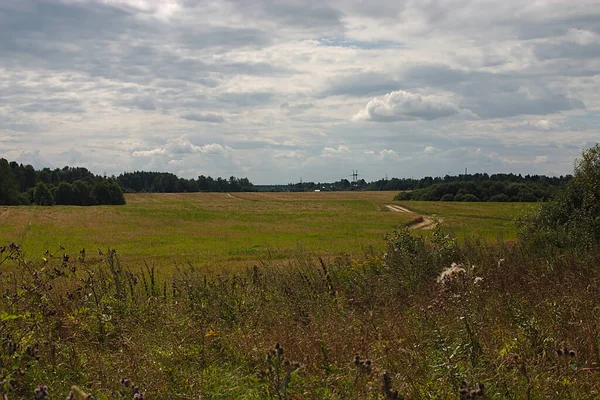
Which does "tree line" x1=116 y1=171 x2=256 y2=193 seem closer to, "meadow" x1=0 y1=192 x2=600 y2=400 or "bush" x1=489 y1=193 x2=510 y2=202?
"bush" x1=489 y1=193 x2=510 y2=202

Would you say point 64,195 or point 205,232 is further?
point 64,195

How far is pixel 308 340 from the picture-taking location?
527 centimetres

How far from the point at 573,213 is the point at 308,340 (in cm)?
1753

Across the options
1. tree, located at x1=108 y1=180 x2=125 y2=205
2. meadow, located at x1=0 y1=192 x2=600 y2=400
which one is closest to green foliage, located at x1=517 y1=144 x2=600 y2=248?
meadow, located at x1=0 y1=192 x2=600 y2=400

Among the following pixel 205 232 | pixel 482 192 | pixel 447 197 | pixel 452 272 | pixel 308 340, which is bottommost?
pixel 205 232

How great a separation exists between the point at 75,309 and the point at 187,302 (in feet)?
4.80

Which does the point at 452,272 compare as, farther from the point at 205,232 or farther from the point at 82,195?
the point at 82,195

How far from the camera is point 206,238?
48.0 m

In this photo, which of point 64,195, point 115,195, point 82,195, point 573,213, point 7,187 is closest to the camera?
point 573,213

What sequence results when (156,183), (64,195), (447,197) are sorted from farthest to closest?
(156,183)
(447,197)
(64,195)

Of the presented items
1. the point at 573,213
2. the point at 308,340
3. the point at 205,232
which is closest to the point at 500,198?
the point at 205,232

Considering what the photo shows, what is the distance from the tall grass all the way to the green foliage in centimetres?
751

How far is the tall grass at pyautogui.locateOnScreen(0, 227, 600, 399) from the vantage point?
4.14m

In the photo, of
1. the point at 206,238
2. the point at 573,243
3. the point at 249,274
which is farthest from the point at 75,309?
the point at 206,238
